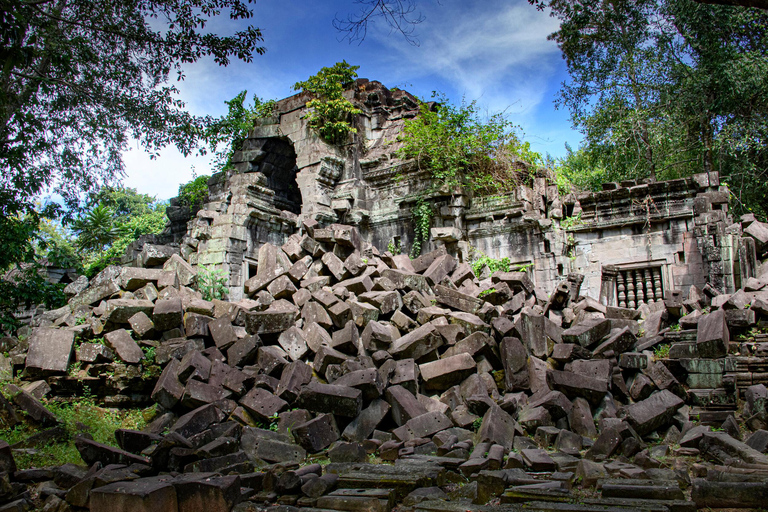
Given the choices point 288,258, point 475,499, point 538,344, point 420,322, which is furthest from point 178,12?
point 475,499

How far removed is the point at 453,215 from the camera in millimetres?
10875

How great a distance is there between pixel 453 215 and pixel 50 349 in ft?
24.0

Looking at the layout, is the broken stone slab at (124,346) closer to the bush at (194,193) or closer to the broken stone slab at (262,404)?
the broken stone slab at (262,404)

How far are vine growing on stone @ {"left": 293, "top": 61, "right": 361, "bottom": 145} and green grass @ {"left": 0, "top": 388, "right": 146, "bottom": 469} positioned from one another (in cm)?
735

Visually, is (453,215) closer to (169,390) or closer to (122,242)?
(169,390)

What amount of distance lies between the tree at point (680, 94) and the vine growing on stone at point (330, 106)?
5.91 meters

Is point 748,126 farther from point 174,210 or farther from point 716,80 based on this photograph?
point 174,210

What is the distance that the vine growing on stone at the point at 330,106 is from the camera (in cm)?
1199

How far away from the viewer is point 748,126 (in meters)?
13.3

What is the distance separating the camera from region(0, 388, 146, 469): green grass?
A: 16.9ft

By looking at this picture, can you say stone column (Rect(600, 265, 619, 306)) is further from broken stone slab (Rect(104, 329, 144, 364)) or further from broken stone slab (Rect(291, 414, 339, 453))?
broken stone slab (Rect(104, 329, 144, 364))

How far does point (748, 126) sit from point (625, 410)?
442 inches

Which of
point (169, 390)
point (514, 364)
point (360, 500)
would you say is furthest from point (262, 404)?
point (514, 364)

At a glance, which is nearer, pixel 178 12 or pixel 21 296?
pixel 178 12
